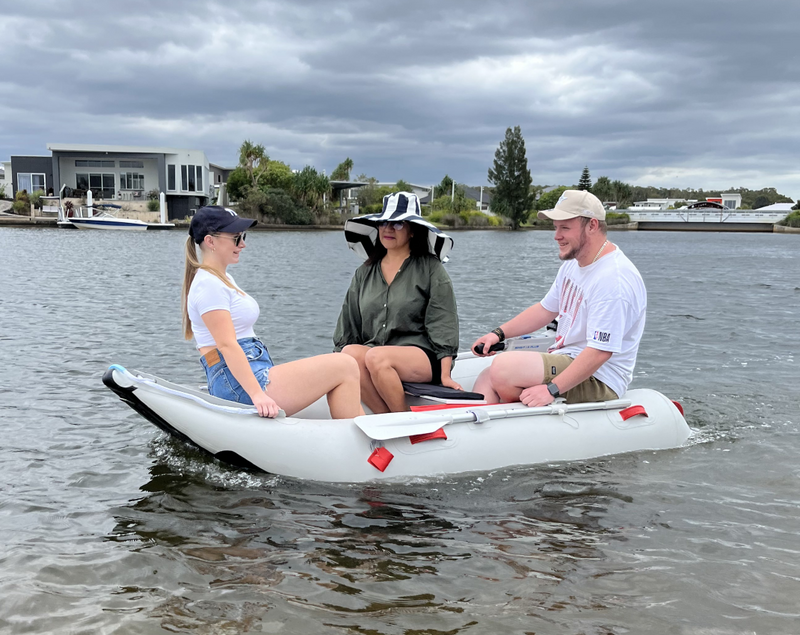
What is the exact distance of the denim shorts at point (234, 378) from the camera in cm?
435

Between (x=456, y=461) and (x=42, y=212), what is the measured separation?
6177cm

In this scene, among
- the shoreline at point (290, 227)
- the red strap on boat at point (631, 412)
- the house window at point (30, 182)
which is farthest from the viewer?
the house window at point (30, 182)

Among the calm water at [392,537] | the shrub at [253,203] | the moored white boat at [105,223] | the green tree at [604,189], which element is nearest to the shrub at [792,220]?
the green tree at [604,189]

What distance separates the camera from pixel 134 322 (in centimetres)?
1238

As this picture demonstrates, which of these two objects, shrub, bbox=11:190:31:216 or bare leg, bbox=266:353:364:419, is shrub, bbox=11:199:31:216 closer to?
shrub, bbox=11:190:31:216

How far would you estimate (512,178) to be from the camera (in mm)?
83688

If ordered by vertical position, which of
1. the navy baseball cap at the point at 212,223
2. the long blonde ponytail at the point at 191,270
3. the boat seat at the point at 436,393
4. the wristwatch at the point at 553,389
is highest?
the navy baseball cap at the point at 212,223

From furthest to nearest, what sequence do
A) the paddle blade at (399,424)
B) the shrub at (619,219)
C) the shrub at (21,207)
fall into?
the shrub at (619,219)
the shrub at (21,207)
the paddle blade at (399,424)

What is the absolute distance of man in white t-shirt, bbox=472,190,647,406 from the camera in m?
4.61

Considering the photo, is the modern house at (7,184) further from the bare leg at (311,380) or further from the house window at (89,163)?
the bare leg at (311,380)

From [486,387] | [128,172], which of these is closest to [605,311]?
[486,387]

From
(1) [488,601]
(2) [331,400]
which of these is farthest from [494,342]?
(1) [488,601]

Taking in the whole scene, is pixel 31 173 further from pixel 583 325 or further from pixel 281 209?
pixel 583 325

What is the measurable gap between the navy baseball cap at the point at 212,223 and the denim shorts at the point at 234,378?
2.22 feet
